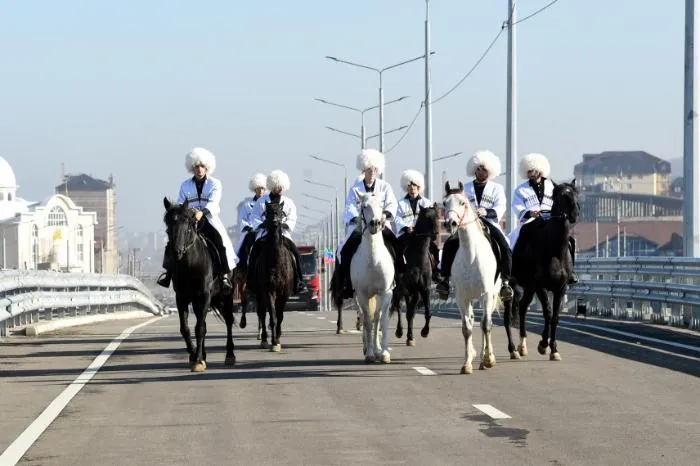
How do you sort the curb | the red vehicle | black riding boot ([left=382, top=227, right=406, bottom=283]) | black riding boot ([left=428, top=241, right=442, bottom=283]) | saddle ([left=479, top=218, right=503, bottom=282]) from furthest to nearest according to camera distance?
the red vehicle
the curb
black riding boot ([left=428, top=241, right=442, bottom=283])
black riding boot ([left=382, top=227, right=406, bottom=283])
saddle ([left=479, top=218, right=503, bottom=282])

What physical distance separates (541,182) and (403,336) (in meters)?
5.74

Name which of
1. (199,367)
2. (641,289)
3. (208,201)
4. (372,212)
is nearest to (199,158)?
(208,201)

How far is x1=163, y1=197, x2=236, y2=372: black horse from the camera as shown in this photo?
18750mm

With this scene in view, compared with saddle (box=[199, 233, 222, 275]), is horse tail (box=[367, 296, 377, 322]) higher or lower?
lower

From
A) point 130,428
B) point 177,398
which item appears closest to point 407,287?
point 177,398

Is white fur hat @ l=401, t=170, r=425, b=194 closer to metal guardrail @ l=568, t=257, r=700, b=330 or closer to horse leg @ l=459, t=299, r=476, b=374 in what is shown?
metal guardrail @ l=568, t=257, r=700, b=330

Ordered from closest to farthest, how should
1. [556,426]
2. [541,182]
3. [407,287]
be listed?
[556,426] → [541,182] → [407,287]

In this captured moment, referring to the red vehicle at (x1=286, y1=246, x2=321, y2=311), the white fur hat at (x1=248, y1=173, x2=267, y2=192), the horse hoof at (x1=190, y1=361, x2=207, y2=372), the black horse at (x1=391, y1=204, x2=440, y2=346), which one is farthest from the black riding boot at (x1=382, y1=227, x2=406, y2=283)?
the red vehicle at (x1=286, y1=246, x2=321, y2=311)

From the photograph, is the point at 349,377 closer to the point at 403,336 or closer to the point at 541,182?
the point at 541,182

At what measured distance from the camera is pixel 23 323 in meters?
29.9

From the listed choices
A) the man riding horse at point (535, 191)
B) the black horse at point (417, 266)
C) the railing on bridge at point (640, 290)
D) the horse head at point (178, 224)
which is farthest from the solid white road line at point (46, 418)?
the railing on bridge at point (640, 290)

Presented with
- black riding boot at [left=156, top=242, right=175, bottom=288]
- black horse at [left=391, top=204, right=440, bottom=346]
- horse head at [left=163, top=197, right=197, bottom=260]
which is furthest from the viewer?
black horse at [left=391, top=204, right=440, bottom=346]

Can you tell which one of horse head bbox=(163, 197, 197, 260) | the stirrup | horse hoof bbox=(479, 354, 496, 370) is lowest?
horse hoof bbox=(479, 354, 496, 370)

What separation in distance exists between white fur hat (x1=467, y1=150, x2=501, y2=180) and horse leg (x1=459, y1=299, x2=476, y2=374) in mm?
2343
